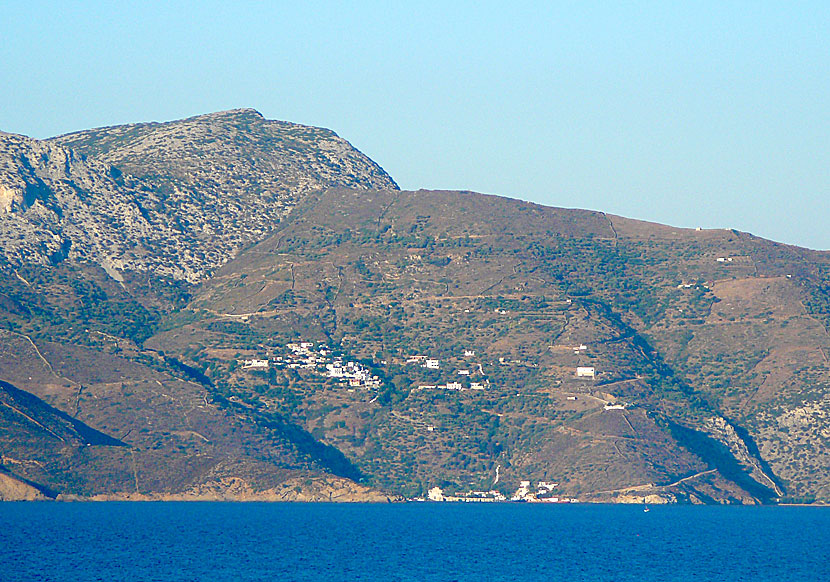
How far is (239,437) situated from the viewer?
198750mm

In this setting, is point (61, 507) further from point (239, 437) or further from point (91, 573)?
point (91, 573)

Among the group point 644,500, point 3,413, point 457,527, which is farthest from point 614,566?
point 3,413

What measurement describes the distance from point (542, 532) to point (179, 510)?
51092 mm

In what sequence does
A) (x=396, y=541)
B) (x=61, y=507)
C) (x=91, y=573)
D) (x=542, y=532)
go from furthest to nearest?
(x=61, y=507), (x=542, y=532), (x=396, y=541), (x=91, y=573)

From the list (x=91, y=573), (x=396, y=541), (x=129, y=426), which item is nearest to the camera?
(x=91, y=573)

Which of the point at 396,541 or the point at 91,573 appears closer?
the point at 91,573

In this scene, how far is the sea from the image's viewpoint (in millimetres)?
117875

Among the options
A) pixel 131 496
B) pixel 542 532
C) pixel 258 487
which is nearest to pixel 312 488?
pixel 258 487

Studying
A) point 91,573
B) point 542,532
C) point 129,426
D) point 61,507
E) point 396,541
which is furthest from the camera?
point 129,426

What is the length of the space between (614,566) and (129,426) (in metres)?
89.0

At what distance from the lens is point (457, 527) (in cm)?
17000

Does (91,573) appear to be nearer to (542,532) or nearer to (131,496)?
Answer: (542,532)

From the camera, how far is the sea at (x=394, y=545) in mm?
117875

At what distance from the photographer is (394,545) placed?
143m
